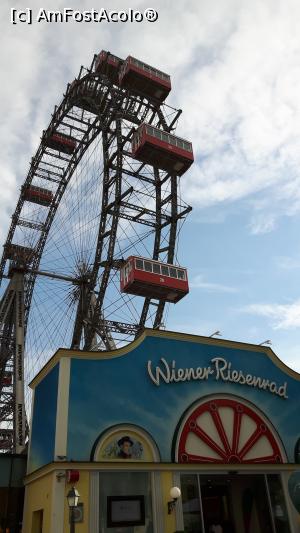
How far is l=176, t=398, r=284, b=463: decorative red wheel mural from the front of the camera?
624 inches

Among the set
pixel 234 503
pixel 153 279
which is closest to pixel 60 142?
pixel 153 279

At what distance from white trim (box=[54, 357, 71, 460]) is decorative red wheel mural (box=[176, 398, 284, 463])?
3960 mm

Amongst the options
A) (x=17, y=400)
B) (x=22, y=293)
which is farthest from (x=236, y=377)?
(x=22, y=293)

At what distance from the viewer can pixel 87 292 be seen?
32.0 meters

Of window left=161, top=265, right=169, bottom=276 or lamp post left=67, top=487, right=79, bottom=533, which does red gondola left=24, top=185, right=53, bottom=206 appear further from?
lamp post left=67, top=487, right=79, bottom=533

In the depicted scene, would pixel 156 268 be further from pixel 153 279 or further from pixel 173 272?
pixel 173 272

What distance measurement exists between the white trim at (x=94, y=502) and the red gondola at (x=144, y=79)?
2662cm

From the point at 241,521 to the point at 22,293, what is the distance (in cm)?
2122

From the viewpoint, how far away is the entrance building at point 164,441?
1384 cm

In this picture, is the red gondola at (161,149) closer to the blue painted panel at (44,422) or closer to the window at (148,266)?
the window at (148,266)

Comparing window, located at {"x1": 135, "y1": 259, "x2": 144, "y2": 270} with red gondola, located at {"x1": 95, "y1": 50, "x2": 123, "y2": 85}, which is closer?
window, located at {"x1": 135, "y1": 259, "x2": 144, "y2": 270}

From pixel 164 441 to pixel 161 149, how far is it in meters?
20.0

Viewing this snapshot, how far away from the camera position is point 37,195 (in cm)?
4112

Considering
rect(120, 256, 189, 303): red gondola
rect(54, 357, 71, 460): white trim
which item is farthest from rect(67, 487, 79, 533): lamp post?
rect(120, 256, 189, 303): red gondola
